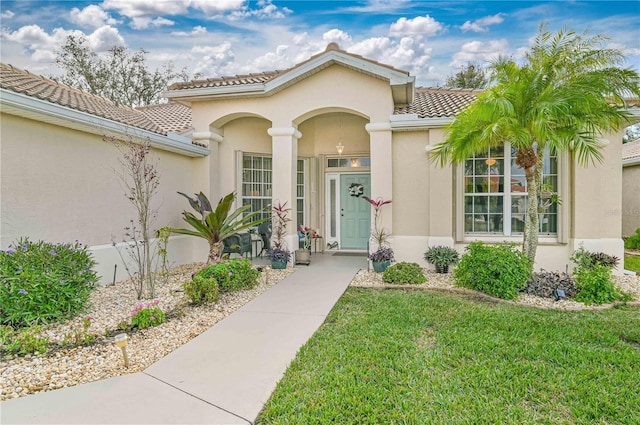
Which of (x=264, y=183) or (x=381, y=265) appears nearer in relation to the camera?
(x=381, y=265)

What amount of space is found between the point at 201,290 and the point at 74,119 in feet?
12.7

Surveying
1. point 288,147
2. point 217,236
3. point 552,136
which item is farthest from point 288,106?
point 552,136

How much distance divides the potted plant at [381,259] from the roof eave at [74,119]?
18.4ft

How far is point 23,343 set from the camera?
12.5ft

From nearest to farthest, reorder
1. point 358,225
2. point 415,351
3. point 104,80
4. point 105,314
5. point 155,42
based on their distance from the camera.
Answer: point 415,351 → point 105,314 → point 358,225 → point 155,42 → point 104,80

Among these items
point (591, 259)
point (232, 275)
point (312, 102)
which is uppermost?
point (312, 102)

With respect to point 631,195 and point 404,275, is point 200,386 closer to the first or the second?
point 404,275

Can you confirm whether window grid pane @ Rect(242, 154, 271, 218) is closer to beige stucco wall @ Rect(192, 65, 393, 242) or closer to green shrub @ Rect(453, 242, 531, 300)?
Answer: beige stucco wall @ Rect(192, 65, 393, 242)

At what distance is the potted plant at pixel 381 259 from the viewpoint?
8125 mm

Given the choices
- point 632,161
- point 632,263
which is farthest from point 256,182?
point 632,161

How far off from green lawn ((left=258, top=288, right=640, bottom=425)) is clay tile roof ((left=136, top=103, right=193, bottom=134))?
7551mm

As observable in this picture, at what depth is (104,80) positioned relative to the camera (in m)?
22.0

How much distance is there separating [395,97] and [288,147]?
10.4ft

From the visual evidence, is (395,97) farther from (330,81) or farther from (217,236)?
(217,236)
